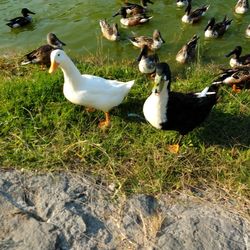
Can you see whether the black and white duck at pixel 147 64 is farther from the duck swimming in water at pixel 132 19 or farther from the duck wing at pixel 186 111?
the duck swimming in water at pixel 132 19

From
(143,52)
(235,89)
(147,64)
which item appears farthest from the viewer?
(143,52)

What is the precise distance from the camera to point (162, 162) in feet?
18.1

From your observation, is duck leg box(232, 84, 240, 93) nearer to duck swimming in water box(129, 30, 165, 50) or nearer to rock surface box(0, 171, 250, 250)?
rock surface box(0, 171, 250, 250)

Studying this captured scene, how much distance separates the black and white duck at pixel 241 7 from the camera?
11.1 m

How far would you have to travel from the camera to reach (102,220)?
15.7ft

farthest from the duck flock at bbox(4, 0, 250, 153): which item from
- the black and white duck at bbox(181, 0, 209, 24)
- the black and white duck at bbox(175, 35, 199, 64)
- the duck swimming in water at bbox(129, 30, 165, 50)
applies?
the black and white duck at bbox(181, 0, 209, 24)

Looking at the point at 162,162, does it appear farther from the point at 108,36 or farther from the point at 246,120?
the point at 108,36

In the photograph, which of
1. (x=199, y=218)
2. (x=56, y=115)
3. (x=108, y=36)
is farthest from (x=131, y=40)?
(x=199, y=218)

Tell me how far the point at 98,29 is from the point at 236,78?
15.2ft

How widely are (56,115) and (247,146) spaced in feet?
8.52

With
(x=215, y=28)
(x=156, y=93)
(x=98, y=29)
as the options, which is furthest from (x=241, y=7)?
(x=156, y=93)

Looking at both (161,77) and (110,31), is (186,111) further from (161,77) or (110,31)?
(110,31)

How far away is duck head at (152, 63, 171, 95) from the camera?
5.25 meters

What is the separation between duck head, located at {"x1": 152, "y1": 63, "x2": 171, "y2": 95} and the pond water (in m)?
4.35
